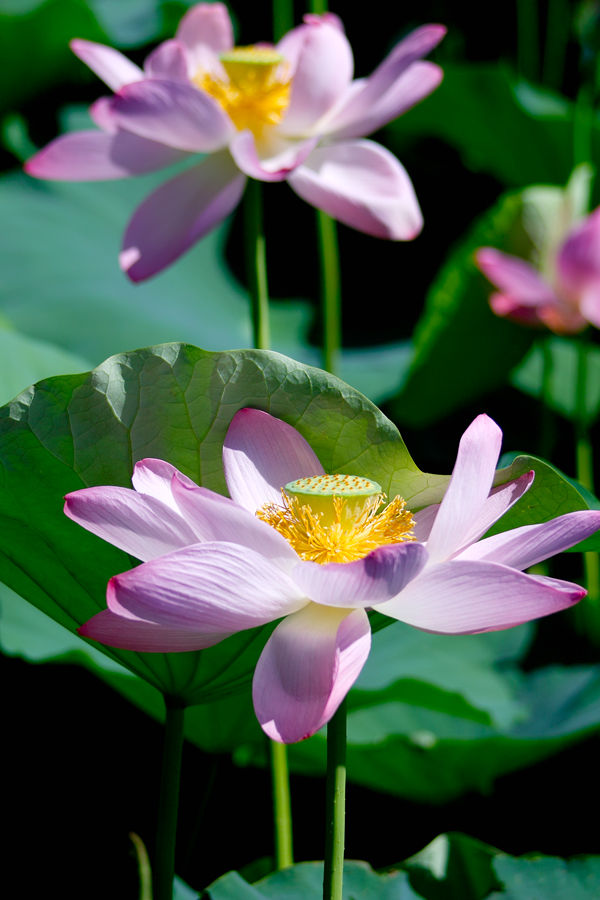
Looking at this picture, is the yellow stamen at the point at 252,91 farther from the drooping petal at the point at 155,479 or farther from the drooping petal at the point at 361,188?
the drooping petal at the point at 155,479

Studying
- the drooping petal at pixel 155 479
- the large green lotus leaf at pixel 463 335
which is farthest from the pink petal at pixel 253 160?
the large green lotus leaf at pixel 463 335

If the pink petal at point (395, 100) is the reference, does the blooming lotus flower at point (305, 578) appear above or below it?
below

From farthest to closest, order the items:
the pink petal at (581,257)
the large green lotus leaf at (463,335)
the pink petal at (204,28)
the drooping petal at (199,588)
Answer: the large green lotus leaf at (463,335) < the pink petal at (581,257) < the pink petal at (204,28) < the drooping petal at (199,588)

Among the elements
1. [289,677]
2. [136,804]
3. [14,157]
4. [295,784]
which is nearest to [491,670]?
[295,784]

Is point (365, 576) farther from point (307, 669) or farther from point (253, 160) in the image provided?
point (253, 160)

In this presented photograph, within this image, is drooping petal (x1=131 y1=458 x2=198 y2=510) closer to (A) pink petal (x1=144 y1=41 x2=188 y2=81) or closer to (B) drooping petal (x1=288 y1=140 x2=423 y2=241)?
(B) drooping petal (x1=288 y1=140 x2=423 y2=241)
